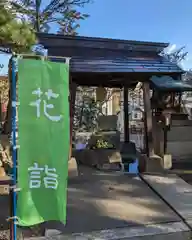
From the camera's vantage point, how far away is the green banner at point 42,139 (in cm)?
259

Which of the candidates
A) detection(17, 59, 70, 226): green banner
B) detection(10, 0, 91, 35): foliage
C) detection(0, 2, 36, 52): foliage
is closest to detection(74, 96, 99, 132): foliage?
detection(10, 0, 91, 35): foliage

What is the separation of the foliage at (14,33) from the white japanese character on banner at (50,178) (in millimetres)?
3260

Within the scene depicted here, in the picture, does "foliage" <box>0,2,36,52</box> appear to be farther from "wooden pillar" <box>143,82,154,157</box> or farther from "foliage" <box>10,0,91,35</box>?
"foliage" <box>10,0,91,35</box>

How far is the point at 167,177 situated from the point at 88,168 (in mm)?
1972

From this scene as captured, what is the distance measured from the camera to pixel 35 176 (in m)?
2.63

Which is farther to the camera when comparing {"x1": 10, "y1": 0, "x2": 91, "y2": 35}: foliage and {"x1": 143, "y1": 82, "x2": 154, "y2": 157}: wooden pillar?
{"x1": 10, "y1": 0, "x2": 91, "y2": 35}: foliage

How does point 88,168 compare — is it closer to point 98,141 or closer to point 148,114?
point 98,141

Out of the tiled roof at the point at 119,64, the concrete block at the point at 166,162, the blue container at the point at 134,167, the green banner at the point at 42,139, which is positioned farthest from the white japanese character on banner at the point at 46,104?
the concrete block at the point at 166,162

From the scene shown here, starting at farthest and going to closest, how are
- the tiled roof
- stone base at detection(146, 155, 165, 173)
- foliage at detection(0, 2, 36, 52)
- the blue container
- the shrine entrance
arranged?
1. the blue container
2. stone base at detection(146, 155, 165, 173)
3. the tiled roof
4. foliage at detection(0, 2, 36, 52)
5. the shrine entrance

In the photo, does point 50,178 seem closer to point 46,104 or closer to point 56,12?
point 46,104

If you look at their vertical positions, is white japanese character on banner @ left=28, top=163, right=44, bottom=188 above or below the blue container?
above

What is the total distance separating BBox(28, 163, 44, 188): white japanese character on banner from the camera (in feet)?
8.61

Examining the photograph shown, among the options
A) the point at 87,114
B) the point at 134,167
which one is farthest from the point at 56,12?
the point at 134,167

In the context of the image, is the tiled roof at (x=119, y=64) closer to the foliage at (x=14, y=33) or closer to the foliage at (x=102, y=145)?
the foliage at (x=14, y=33)
